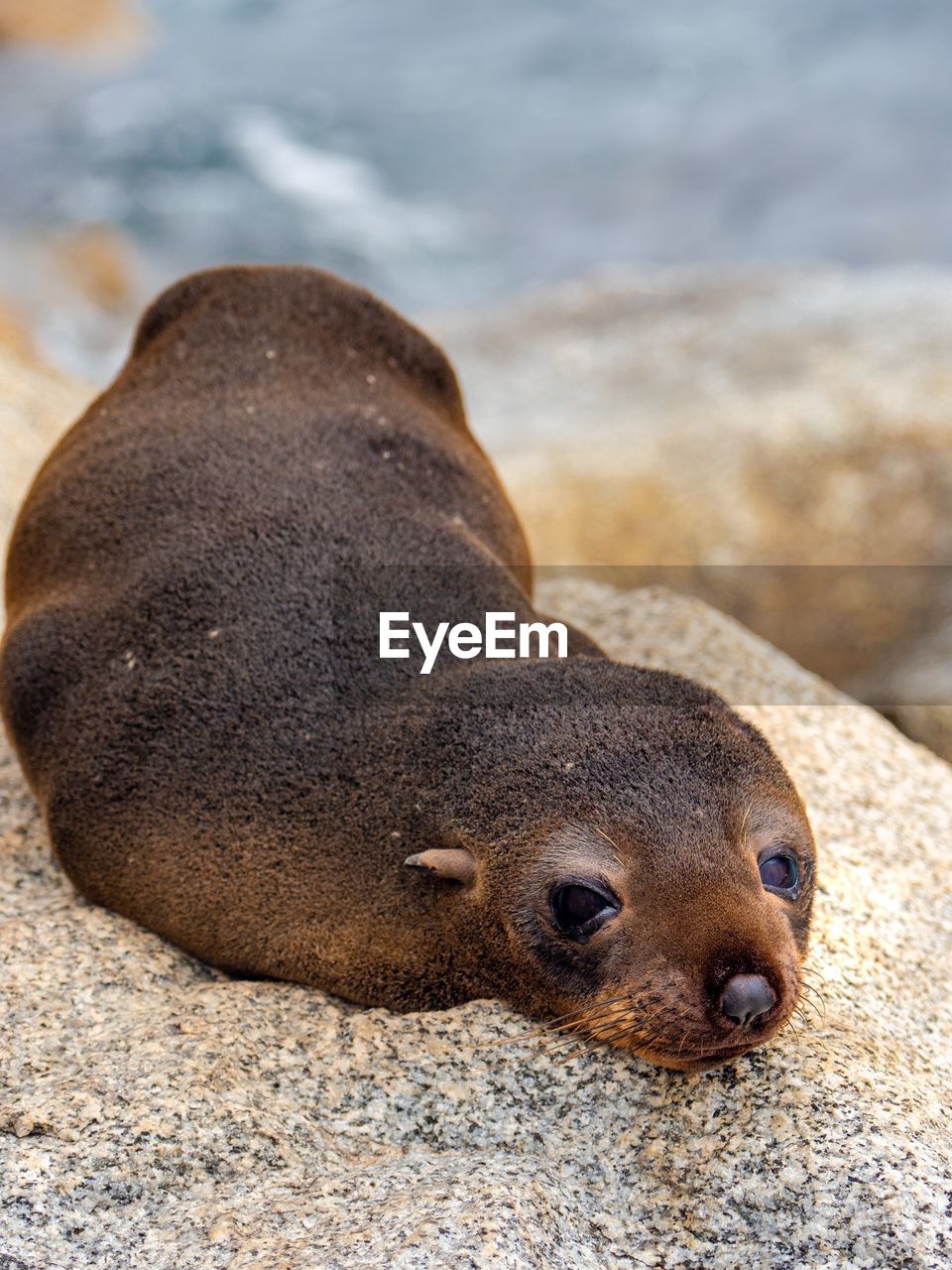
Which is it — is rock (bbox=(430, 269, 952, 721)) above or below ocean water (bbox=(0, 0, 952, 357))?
above

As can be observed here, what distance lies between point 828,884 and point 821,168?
15.6m

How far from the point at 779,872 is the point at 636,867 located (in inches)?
15.5

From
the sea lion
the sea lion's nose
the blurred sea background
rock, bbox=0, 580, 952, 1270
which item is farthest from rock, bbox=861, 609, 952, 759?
the sea lion's nose

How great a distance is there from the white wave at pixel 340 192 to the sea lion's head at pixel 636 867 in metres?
15.0

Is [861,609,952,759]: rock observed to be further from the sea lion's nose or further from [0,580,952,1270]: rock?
the sea lion's nose

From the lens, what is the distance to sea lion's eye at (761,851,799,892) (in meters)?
3.28

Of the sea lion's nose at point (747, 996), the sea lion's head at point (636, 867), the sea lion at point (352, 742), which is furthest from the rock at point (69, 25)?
the sea lion's nose at point (747, 996)

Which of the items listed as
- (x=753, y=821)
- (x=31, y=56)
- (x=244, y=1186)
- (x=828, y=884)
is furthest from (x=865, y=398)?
(x=31, y=56)

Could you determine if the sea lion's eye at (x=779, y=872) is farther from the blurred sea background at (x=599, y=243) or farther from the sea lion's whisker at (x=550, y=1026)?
the blurred sea background at (x=599, y=243)

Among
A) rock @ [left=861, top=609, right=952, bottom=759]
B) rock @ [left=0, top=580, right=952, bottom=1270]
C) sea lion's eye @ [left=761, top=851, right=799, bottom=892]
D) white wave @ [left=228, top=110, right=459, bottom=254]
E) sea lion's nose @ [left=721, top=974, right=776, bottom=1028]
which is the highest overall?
sea lion's nose @ [left=721, top=974, right=776, bottom=1028]

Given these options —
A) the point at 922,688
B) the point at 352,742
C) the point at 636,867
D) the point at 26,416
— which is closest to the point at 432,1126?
the point at 636,867

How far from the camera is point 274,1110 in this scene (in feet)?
11.1

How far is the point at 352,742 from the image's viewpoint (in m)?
3.66

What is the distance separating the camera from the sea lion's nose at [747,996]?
2910mm
